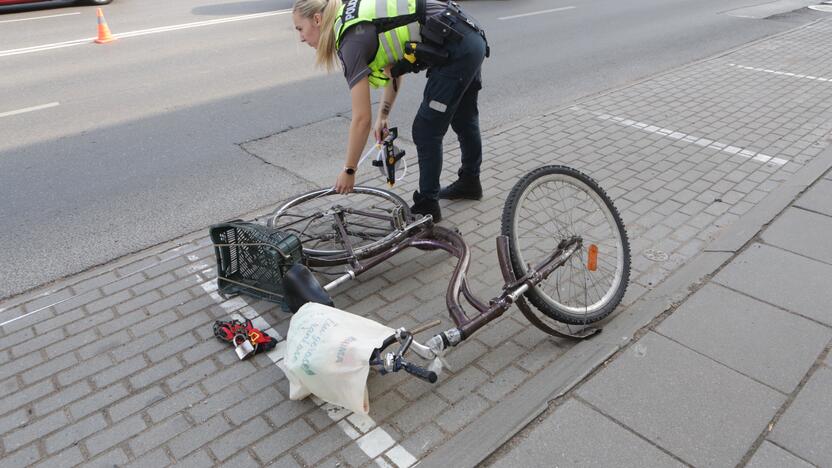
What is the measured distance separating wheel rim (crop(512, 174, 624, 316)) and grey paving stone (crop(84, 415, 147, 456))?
2011 mm

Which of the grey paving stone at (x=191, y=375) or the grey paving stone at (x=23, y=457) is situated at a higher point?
the grey paving stone at (x=23, y=457)

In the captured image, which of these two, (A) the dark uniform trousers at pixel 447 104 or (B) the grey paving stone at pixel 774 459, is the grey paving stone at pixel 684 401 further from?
(A) the dark uniform trousers at pixel 447 104

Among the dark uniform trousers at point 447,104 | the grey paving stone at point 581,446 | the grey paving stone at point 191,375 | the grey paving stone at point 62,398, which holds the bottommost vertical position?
the grey paving stone at point 191,375

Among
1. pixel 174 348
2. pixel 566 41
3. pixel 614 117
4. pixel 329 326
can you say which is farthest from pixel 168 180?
pixel 566 41

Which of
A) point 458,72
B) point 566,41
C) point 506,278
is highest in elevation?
point 458,72

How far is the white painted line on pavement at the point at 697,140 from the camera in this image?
5.96 m

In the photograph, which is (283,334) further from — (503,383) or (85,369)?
(503,383)

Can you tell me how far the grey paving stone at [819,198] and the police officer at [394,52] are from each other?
273 cm

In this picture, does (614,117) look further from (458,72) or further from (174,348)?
(174,348)

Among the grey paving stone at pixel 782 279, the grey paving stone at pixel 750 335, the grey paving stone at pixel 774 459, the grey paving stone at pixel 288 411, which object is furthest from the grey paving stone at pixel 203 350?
the grey paving stone at pixel 782 279

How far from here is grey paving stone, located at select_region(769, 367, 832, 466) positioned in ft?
8.77

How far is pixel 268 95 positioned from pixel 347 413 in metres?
5.99

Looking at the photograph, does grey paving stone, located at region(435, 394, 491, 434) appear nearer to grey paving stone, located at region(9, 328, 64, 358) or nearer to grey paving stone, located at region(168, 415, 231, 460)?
grey paving stone, located at region(168, 415, 231, 460)

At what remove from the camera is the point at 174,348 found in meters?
3.55
